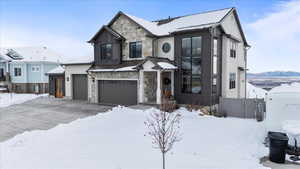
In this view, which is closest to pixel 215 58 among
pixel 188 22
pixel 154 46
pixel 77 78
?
pixel 188 22

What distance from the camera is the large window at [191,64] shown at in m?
13.5

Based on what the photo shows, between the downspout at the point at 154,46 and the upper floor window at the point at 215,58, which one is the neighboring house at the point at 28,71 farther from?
the upper floor window at the point at 215,58

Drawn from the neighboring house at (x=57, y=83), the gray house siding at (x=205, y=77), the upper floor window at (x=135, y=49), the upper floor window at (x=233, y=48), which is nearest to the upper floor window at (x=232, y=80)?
the upper floor window at (x=233, y=48)

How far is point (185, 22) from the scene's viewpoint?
16.1 m

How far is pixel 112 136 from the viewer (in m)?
8.21

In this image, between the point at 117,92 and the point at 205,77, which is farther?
the point at 117,92

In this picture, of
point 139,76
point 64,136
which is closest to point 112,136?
point 64,136

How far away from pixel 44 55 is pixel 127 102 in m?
21.0

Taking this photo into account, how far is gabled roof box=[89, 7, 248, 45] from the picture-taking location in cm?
1411

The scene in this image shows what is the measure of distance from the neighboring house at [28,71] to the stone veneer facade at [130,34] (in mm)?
16117

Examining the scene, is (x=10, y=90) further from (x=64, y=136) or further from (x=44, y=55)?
(x=64, y=136)

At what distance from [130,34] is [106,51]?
2.95m

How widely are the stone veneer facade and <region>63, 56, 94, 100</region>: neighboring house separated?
14.5ft

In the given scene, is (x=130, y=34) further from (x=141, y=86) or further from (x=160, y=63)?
(x=141, y=86)
